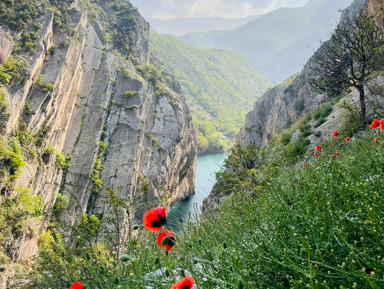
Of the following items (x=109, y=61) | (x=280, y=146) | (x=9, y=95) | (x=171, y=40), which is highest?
(x=171, y=40)

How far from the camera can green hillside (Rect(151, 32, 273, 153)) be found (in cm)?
12029

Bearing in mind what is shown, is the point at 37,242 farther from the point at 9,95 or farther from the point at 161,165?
the point at 161,165

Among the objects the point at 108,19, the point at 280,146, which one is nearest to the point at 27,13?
the point at 108,19

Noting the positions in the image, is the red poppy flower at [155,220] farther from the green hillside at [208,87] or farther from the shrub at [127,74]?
the green hillside at [208,87]

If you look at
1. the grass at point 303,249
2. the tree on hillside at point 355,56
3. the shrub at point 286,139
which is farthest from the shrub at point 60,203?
the grass at point 303,249

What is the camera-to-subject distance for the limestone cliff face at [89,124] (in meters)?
21.3

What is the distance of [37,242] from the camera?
18.5 m

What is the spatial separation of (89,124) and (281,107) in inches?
1003

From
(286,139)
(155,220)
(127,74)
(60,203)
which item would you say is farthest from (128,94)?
(155,220)

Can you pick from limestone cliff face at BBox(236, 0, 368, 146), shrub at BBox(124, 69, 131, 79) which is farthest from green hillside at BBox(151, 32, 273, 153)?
shrub at BBox(124, 69, 131, 79)

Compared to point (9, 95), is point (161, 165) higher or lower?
lower

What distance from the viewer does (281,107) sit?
3144 cm

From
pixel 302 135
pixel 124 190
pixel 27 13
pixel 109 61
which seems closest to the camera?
pixel 302 135

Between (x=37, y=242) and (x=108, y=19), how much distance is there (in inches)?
1730
